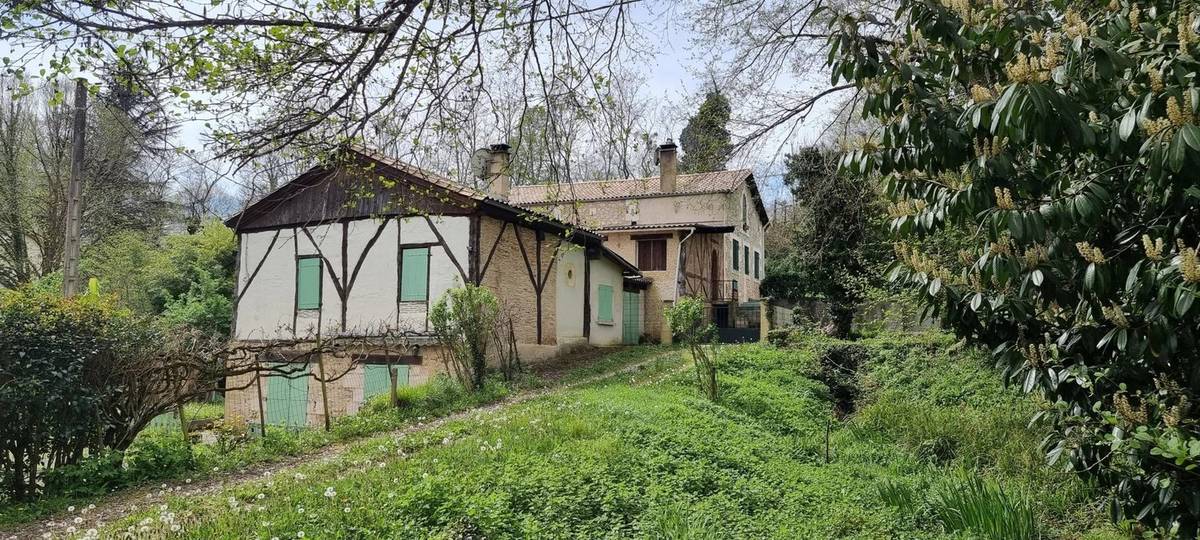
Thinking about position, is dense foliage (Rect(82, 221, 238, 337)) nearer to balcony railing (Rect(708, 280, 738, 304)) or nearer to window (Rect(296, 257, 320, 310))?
window (Rect(296, 257, 320, 310))

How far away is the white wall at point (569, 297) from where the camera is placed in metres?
17.6

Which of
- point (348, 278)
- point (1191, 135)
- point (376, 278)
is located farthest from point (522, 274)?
point (1191, 135)

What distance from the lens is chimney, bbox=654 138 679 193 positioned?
84.3 ft

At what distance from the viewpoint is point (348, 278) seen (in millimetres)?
15766

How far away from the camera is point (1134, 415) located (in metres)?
3.18

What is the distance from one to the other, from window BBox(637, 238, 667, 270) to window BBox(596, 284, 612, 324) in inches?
149

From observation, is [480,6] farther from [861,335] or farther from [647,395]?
[861,335]

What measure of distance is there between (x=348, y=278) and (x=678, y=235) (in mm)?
11320

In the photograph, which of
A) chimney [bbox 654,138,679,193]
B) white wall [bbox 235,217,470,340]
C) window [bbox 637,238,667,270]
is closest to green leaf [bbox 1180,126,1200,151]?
white wall [bbox 235,217,470,340]

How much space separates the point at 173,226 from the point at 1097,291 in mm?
32450

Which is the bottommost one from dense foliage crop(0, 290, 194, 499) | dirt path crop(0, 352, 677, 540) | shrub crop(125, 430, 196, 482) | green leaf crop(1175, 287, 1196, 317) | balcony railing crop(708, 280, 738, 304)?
dirt path crop(0, 352, 677, 540)

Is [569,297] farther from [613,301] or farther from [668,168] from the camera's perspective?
[668,168]

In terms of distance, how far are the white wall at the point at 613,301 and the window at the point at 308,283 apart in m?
7.04

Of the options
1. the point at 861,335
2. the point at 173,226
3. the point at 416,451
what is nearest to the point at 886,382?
the point at 861,335
